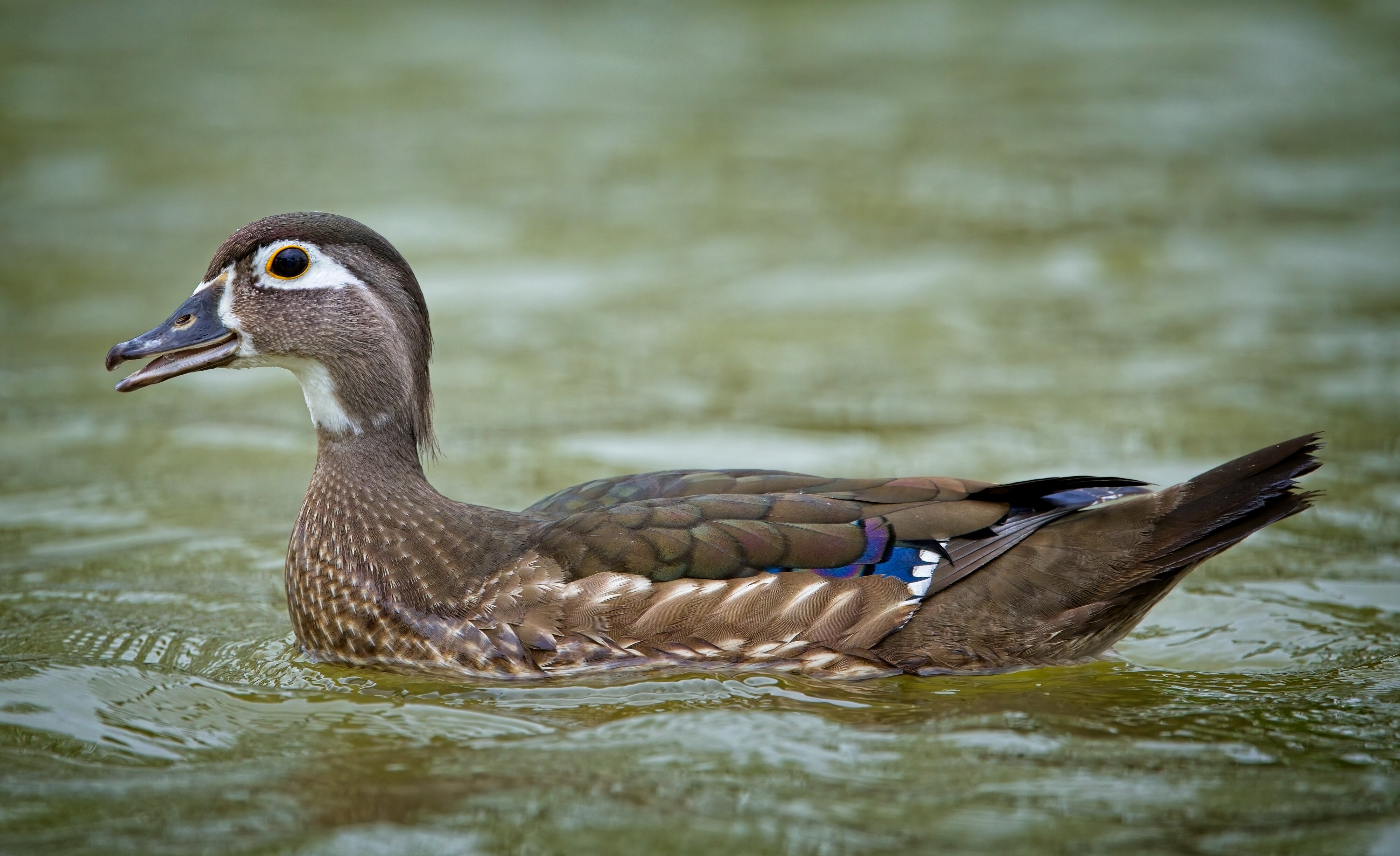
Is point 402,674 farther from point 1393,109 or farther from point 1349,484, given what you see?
point 1393,109

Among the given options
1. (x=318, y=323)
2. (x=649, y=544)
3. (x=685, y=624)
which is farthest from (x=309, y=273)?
(x=685, y=624)

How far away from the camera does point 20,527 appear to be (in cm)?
703

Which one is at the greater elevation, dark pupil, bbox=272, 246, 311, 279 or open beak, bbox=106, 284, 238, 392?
dark pupil, bbox=272, 246, 311, 279

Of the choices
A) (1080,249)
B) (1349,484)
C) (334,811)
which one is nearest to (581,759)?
(334,811)

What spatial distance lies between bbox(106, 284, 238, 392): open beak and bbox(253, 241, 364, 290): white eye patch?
0.16 m

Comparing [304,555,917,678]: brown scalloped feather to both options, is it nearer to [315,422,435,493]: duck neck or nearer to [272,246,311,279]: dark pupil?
[315,422,435,493]: duck neck

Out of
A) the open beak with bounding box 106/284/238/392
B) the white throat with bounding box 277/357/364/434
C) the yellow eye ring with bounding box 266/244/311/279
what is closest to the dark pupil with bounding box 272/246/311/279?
the yellow eye ring with bounding box 266/244/311/279

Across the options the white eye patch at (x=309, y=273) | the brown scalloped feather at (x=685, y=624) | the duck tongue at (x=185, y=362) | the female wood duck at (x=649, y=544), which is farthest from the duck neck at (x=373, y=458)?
the brown scalloped feather at (x=685, y=624)

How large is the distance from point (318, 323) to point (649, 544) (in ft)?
4.68

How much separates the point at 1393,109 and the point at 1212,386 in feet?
25.0

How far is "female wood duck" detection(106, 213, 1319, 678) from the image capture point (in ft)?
16.7

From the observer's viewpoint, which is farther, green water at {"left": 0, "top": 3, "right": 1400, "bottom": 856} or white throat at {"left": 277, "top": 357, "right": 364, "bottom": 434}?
white throat at {"left": 277, "top": 357, "right": 364, "bottom": 434}

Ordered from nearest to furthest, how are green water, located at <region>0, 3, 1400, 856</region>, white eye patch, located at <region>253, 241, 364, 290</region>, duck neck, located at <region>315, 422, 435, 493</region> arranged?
green water, located at <region>0, 3, 1400, 856</region> < white eye patch, located at <region>253, 241, 364, 290</region> < duck neck, located at <region>315, 422, 435, 493</region>

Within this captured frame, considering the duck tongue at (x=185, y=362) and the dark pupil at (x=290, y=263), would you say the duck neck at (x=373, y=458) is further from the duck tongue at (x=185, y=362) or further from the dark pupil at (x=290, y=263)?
the dark pupil at (x=290, y=263)
